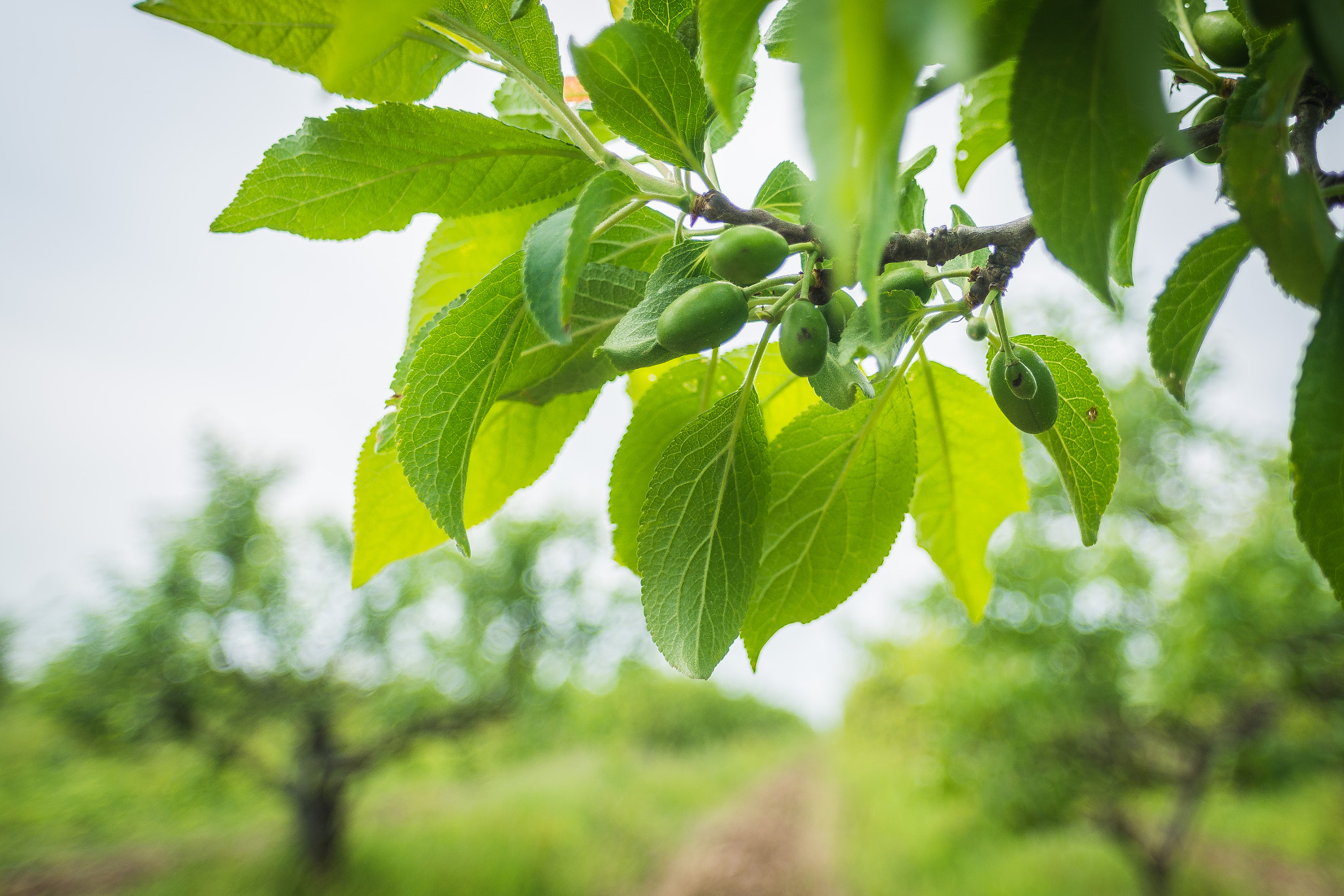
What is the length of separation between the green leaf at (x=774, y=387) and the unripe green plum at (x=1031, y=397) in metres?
0.20

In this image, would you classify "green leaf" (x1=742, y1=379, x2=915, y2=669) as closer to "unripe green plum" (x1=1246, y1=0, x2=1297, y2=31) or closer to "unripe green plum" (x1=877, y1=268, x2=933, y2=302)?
"unripe green plum" (x1=877, y1=268, x2=933, y2=302)

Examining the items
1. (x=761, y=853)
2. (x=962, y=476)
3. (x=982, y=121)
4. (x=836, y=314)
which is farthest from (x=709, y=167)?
(x=761, y=853)

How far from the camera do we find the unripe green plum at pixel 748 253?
0.42m

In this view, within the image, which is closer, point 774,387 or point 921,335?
point 921,335

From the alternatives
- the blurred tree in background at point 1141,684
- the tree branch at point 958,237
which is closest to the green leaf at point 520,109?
the tree branch at point 958,237

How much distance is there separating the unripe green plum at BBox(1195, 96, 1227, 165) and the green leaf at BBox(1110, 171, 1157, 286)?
0.05m

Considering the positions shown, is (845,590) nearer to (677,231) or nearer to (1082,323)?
(677,231)

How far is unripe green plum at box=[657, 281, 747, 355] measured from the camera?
16.0 inches

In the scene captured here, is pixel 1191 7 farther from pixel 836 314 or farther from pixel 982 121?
pixel 836 314

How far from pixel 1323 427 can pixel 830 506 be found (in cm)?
32

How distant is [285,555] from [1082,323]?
1051 cm

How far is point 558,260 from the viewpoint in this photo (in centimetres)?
36

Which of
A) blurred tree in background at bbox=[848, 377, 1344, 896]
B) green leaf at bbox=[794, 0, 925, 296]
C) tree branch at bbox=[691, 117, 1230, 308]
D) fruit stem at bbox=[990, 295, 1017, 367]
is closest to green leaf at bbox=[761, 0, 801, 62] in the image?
tree branch at bbox=[691, 117, 1230, 308]

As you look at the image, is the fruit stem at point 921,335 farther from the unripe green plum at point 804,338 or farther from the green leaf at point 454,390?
the green leaf at point 454,390
